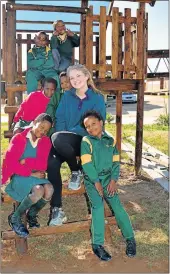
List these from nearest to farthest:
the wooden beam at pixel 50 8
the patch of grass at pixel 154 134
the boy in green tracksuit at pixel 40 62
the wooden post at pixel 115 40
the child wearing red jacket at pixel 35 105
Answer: the child wearing red jacket at pixel 35 105 → the boy in green tracksuit at pixel 40 62 → the wooden beam at pixel 50 8 → the wooden post at pixel 115 40 → the patch of grass at pixel 154 134

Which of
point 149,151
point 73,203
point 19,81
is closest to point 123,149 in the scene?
point 149,151

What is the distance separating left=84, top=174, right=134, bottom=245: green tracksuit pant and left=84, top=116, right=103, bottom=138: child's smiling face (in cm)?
46

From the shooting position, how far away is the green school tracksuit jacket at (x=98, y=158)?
3635mm

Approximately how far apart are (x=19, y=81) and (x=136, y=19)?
9.11ft

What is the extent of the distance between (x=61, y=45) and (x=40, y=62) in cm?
53

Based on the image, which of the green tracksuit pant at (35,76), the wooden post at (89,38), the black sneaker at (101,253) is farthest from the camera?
the wooden post at (89,38)

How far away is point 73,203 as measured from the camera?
558 centimetres

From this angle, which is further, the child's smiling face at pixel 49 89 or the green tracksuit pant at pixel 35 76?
the green tracksuit pant at pixel 35 76

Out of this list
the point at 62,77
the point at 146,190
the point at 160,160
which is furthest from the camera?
the point at 160,160

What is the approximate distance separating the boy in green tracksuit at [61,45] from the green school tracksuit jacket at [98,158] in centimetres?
224

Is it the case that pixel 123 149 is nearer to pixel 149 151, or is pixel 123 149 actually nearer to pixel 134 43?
pixel 149 151

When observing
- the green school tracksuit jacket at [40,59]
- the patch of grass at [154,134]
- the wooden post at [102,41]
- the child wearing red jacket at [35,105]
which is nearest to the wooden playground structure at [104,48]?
the wooden post at [102,41]

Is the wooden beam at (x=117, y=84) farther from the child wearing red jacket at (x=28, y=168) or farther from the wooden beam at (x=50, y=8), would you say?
the child wearing red jacket at (x=28, y=168)

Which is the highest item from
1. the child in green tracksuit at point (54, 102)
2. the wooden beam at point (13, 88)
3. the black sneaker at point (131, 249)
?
the wooden beam at point (13, 88)
